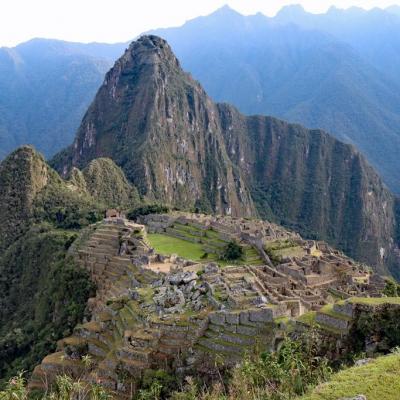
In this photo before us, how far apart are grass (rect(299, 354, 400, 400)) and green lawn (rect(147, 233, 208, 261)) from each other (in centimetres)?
4298

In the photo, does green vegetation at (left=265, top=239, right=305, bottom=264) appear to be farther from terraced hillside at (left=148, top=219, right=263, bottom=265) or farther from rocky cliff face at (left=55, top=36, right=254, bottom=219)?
rocky cliff face at (left=55, top=36, right=254, bottom=219)

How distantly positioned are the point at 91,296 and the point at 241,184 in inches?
5693

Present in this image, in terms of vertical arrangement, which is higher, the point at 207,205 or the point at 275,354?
Answer: the point at 275,354

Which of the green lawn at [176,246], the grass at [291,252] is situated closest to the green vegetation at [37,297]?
the green lawn at [176,246]

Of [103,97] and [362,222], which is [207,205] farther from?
[362,222]

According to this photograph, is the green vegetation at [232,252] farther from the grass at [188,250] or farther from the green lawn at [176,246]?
the green lawn at [176,246]

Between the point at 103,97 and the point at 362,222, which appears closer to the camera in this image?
the point at 103,97

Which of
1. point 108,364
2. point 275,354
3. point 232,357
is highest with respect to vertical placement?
point 275,354

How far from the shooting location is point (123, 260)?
45750mm

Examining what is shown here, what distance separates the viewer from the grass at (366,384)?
12773mm

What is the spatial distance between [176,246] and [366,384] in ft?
168

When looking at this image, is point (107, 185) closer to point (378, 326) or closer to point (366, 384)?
point (378, 326)

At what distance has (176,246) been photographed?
6388 centimetres

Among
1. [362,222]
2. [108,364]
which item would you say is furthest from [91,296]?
[362,222]
